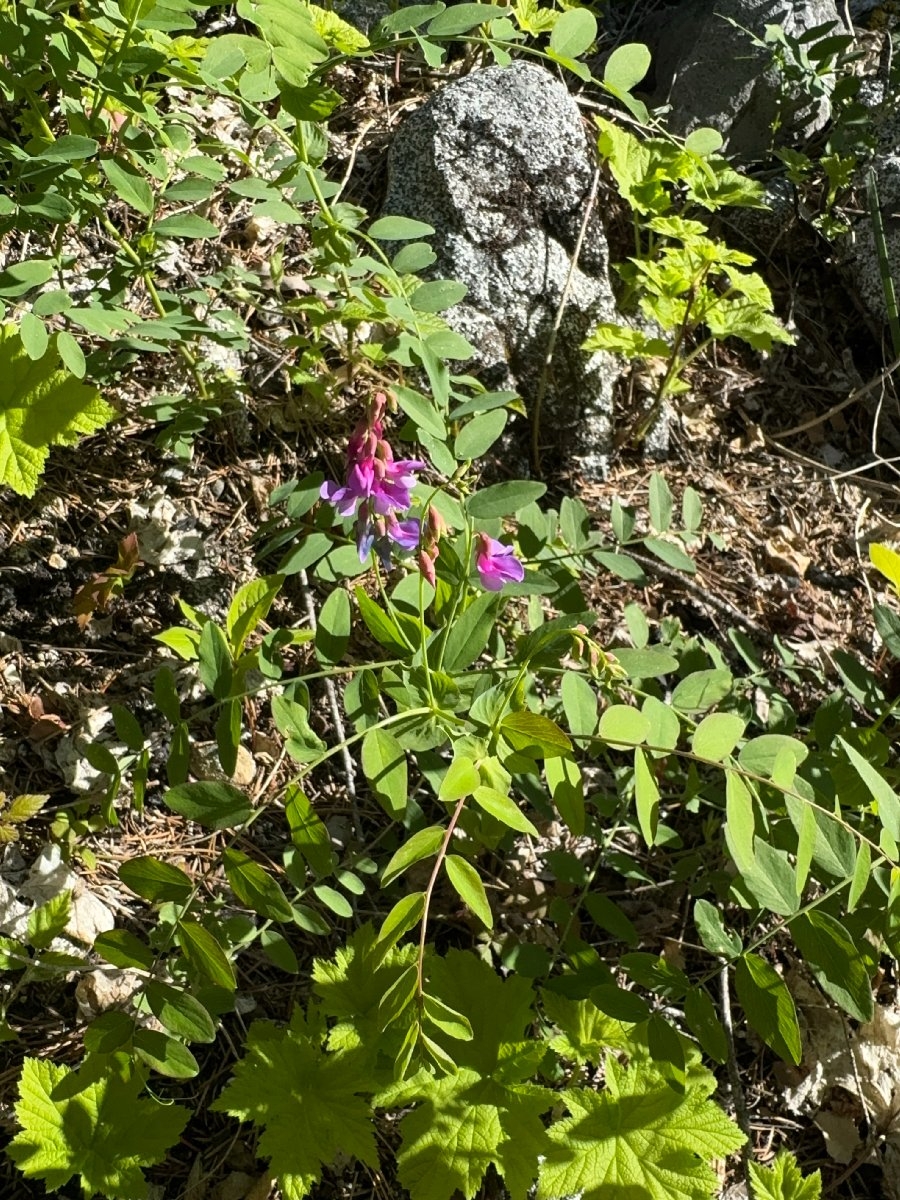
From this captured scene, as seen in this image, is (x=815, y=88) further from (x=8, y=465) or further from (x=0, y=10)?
(x=8, y=465)

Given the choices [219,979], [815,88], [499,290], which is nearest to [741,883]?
[219,979]

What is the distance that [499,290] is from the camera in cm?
272

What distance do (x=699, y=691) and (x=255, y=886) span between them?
840 mm

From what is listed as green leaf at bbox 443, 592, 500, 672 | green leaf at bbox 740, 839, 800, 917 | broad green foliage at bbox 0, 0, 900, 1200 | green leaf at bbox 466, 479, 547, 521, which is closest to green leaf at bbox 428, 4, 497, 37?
broad green foliage at bbox 0, 0, 900, 1200

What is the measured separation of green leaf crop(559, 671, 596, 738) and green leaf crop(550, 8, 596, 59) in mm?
1068

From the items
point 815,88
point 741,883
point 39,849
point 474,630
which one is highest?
point 815,88

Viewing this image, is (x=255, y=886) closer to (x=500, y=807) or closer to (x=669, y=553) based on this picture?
(x=500, y=807)

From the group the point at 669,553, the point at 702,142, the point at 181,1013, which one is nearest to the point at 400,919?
the point at 181,1013

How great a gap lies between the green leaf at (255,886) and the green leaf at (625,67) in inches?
59.5

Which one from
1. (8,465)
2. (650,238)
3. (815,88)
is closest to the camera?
(8,465)

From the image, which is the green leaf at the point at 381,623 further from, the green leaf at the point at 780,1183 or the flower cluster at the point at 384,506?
the green leaf at the point at 780,1183

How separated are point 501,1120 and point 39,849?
105 centimetres

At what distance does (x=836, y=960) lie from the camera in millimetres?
1340

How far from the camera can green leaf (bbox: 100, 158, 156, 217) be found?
1693mm
